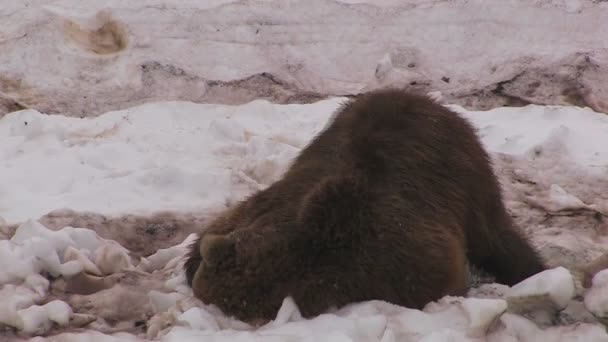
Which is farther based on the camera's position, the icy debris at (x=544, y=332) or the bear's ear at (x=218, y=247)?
the bear's ear at (x=218, y=247)

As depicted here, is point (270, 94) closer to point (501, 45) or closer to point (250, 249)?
point (501, 45)

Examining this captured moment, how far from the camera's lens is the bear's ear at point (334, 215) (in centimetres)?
316

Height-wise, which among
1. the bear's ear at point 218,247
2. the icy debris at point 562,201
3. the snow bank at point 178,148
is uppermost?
the bear's ear at point 218,247

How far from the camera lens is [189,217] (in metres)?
4.86

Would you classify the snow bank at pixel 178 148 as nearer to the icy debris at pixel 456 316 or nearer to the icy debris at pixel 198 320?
the icy debris at pixel 198 320

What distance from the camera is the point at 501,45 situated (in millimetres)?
7250

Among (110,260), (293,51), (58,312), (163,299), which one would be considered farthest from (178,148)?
(58,312)

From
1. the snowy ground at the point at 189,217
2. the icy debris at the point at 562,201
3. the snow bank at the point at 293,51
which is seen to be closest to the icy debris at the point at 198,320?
Result: the snowy ground at the point at 189,217

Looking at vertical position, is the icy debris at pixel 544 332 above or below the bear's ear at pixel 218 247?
below

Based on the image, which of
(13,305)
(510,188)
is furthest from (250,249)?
(510,188)

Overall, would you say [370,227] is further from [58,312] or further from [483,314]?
[58,312]

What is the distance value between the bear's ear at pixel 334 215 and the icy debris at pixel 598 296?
789 mm

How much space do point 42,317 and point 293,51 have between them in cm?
436

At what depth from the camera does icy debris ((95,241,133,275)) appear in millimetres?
4035
